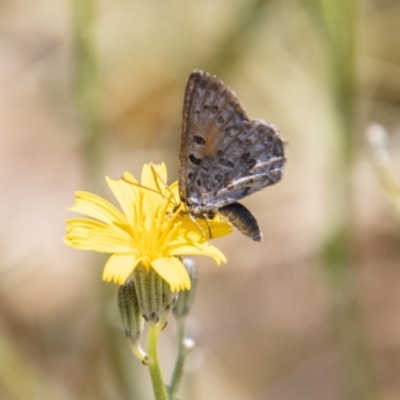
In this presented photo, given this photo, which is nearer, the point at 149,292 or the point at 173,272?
the point at 173,272

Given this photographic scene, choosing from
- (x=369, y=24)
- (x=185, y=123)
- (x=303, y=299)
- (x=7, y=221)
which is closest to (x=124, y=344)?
(x=185, y=123)

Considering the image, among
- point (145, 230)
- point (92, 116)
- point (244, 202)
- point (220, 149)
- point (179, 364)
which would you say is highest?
point (92, 116)

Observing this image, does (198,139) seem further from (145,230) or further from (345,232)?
(345,232)

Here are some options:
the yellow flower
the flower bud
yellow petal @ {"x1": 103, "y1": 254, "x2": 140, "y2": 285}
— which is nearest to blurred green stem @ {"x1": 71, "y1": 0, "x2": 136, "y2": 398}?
the yellow flower

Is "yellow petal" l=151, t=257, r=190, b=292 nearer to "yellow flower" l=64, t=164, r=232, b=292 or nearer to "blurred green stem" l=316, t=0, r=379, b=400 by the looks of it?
"yellow flower" l=64, t=164, r=232, b=292

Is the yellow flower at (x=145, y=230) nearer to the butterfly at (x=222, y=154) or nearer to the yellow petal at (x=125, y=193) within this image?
the yellow petal at (x=125, y=193)

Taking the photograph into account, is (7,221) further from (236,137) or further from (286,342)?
(236,137)

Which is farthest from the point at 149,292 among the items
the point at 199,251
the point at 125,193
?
the point at 125,193
